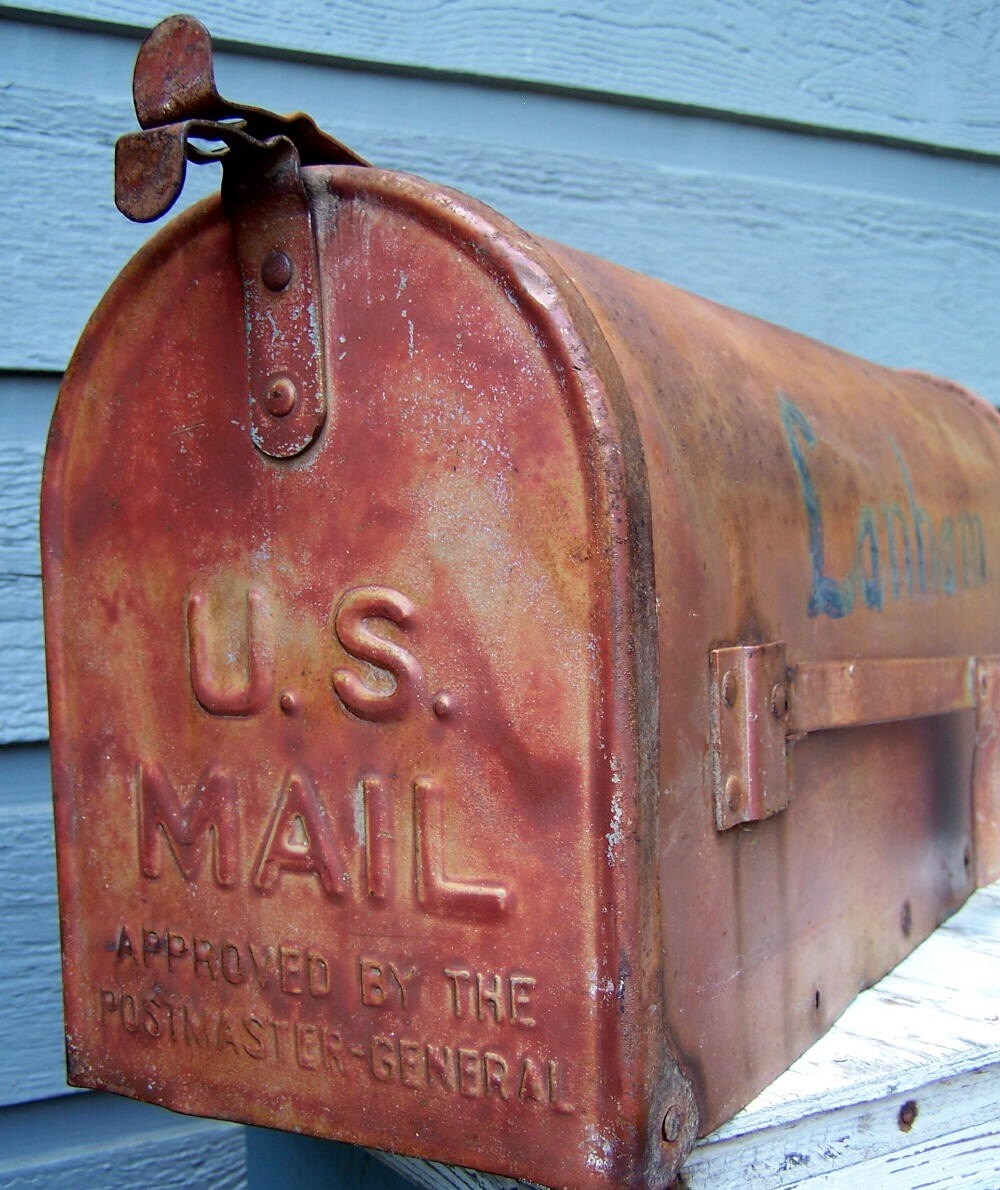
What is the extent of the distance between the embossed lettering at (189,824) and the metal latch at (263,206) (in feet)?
0.71

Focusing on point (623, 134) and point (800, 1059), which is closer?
point (800, 1059)

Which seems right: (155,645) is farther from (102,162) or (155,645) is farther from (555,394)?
(102,162)

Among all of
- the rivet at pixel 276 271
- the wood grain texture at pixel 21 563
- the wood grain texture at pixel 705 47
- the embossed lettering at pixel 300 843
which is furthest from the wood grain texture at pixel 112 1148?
the wood grain texture at pixel 705 47

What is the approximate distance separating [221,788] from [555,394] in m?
0.32

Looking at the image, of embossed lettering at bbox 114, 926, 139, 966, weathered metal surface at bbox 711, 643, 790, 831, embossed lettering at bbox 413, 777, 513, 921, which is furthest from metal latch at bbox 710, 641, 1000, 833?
embossed lettering at bbox 114, 926, 139, 966

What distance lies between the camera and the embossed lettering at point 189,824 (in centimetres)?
73

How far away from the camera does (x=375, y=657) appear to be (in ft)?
2.21

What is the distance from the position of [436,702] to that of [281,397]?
20 centimetres

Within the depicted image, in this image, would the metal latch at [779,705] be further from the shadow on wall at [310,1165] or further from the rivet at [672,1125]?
the shadow on wall at [310,1165]

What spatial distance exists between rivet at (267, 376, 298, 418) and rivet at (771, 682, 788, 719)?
34cm

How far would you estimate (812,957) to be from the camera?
0.83m

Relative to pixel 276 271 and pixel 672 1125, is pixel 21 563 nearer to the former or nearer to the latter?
pixel 276 271

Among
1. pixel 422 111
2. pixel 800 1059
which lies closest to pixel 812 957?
pixel 800 1059

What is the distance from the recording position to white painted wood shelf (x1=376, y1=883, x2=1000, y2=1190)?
71cm
